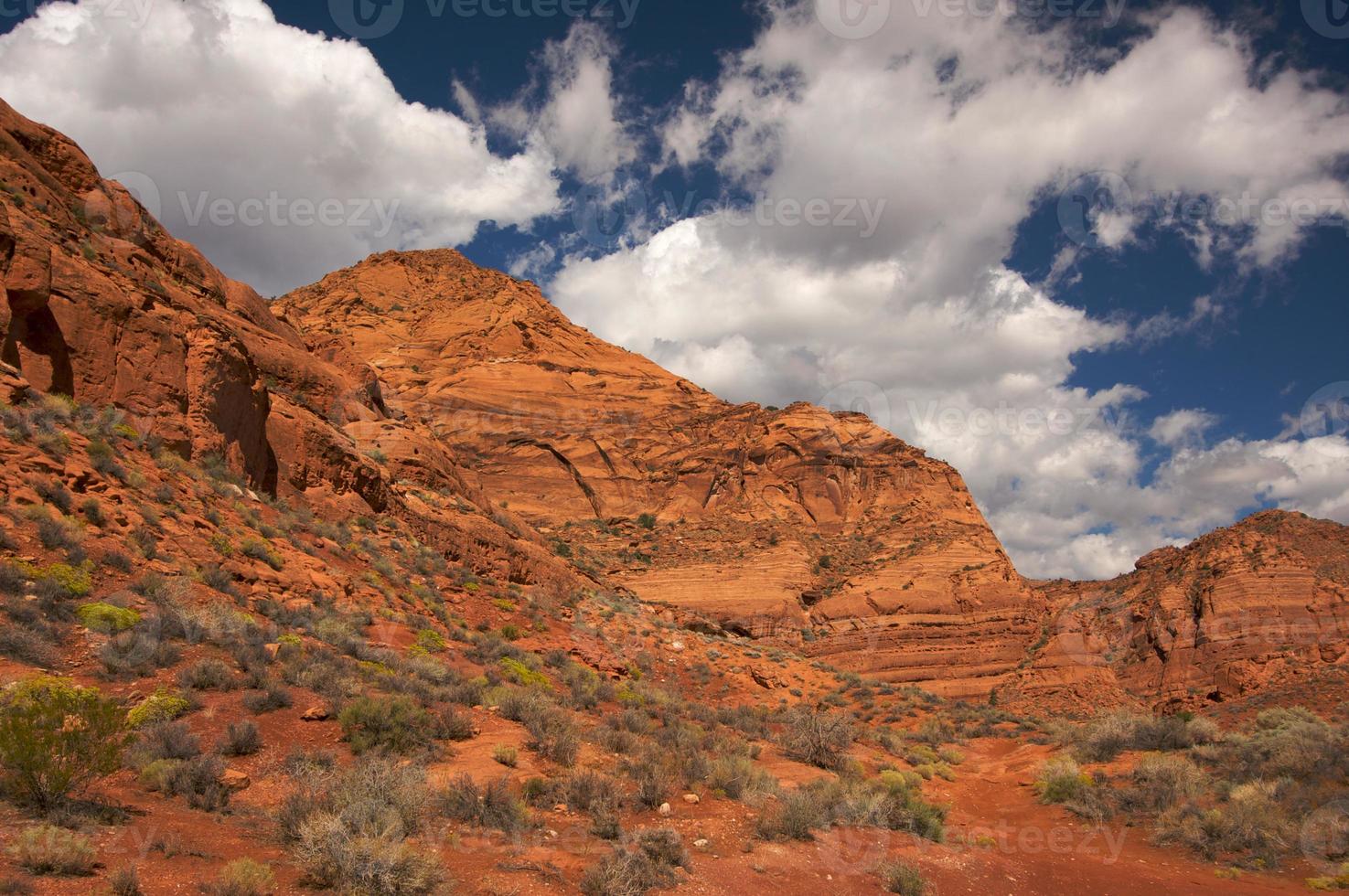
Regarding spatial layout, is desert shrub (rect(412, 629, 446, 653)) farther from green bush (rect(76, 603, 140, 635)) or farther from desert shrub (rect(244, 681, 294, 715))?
green bush (rect(76, 603, 140, 635))

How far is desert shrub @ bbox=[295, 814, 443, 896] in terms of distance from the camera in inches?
210

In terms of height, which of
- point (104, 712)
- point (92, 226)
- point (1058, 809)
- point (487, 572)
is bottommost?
point (1058, 809)

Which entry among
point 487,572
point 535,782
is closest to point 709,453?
point 487,572

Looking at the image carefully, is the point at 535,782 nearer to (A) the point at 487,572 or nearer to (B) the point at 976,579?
(A) the point at 487,572

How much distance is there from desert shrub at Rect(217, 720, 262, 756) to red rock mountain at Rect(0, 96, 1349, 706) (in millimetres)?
8445

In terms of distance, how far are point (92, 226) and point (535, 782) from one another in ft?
60.7

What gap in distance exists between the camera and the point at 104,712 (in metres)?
5.96

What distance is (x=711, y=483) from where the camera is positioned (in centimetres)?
5597

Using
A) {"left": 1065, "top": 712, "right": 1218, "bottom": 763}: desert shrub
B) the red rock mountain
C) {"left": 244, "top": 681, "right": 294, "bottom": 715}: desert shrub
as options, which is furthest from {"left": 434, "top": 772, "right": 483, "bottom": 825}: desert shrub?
{"left": 1065, "top": 712, "right": 1218, "bottom": 763}: desert shrub

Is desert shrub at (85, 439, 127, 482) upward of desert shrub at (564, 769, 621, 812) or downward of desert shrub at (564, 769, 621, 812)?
upward

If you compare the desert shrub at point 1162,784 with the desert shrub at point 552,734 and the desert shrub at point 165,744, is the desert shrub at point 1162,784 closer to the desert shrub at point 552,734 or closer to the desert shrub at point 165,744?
the desert shrub at point 552,734

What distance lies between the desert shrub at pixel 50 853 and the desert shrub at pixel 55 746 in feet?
1.95

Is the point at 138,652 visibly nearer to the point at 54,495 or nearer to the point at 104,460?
the point at 54,495

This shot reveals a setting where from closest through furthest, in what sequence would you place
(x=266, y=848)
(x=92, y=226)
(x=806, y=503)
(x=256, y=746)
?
(x=266, y=848) < (x=256, y=746) < (x=92, y=226) < (x=806, y=503)
